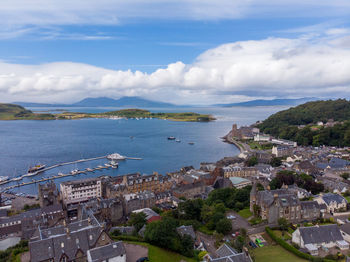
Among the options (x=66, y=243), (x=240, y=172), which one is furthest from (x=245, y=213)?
(x=66, y=243)

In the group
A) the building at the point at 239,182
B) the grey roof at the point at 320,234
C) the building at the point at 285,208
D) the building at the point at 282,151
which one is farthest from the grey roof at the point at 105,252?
the building at the point at 282,151

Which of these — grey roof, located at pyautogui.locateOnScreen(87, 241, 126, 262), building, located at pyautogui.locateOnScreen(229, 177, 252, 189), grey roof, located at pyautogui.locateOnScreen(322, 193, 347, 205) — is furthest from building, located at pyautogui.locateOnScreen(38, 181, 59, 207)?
grey roof, located at pyautogui.locateOnScreen(322, 193, 347, 205)

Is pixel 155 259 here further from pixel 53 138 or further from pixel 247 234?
pixel 53 138

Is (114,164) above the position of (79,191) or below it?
below

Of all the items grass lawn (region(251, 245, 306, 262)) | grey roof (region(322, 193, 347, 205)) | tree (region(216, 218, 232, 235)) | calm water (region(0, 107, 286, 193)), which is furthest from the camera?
calm water (region(0, 107, 286, 193))

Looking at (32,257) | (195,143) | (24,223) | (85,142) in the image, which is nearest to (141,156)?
(195,143)

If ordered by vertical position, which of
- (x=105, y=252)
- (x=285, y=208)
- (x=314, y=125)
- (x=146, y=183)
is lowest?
(x=146, y=183)

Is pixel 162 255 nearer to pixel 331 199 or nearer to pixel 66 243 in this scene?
pixel 66 243

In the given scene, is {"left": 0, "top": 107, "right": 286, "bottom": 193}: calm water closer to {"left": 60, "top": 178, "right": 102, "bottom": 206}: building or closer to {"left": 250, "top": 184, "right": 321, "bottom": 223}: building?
{"left": 60, "top": 178, "right": 102, "bottom": 206}: building
